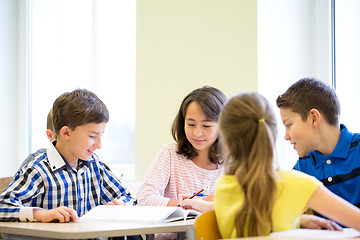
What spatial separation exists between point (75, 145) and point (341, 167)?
1210 mm

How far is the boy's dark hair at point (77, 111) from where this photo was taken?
2.19m

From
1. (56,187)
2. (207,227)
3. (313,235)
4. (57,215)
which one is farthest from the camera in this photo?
(56,187)

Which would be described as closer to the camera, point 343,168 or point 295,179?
point 295,179

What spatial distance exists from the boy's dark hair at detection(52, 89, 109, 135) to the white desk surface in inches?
23.7

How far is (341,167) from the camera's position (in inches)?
75.5

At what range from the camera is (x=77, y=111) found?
219cm

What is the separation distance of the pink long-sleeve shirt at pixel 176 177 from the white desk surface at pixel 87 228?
598 millimetres

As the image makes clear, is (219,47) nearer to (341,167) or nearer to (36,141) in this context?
(341,167)

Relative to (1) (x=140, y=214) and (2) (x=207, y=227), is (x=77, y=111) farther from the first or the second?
(2) (x=207, y=227)

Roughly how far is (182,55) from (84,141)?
1210 mm

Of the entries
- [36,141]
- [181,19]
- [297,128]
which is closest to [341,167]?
[297,128]

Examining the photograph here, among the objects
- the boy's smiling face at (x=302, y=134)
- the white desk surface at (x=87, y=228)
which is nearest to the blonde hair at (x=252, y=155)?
the white desk surface at (x=87, y=228)

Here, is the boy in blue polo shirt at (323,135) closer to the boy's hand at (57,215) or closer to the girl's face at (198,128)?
the girl's face at (198,128)

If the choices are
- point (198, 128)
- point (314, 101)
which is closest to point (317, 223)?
point (314, 101)
